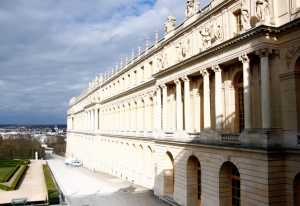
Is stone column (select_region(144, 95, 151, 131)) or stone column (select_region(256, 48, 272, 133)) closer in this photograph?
stone column (select_region(256, 48, 272, 133))

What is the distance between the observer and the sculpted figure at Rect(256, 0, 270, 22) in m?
18.8

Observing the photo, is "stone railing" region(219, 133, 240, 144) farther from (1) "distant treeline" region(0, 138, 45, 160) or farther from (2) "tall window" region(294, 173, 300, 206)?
(1) "distant treeline" region(0, 138, 45, 160)

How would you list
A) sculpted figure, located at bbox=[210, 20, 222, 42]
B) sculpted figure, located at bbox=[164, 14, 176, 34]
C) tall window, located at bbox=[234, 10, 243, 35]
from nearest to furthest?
tall window, located at bbox=[234, 10, 243, 35] → sculpted figure, located at bbox=[210, 20, 222, 42] → sculpted figure, located at bbox=[164, 14, 176, 34]

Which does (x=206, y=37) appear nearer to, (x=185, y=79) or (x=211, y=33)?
(x=211, y=33)

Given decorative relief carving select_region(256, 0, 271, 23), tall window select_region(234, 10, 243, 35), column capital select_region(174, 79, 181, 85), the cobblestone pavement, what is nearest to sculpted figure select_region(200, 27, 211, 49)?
tall window select_region(234, 10, 243, 35)

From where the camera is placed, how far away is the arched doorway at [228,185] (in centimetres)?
2230

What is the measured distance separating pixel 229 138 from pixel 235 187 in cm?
363

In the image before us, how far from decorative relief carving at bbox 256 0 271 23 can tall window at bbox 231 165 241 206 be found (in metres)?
10.3

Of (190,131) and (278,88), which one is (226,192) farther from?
(278,88)

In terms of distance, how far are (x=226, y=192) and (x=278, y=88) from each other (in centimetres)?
834

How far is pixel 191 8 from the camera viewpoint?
1105 inches

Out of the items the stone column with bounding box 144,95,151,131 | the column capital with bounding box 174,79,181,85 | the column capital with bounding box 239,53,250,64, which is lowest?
the stone column with bounding box 144,95,151,131

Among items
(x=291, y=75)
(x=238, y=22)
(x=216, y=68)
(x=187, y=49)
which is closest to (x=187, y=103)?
(x=187, y=49)

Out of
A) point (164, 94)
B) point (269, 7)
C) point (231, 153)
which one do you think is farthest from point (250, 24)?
point (164, 94)
